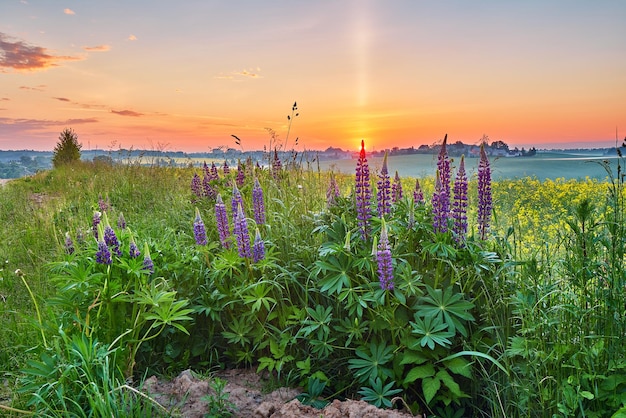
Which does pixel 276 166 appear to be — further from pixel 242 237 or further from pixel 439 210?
pixel 439 210

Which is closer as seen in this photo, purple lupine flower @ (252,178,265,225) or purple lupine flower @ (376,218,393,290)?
purple lupine flower @ (376,218,393,290)

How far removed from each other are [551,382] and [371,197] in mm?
1464

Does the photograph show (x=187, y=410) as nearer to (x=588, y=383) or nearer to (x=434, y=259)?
(x=434, y=259)

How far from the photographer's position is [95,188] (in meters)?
9.24

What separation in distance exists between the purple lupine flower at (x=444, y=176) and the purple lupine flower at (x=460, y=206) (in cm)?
7

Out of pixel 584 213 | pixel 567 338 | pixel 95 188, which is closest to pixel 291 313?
pixel 567 338

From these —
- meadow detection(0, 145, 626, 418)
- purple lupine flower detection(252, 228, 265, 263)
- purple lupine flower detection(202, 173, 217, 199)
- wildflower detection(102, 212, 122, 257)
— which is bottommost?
meadow detection(0, 145, 626, 418)

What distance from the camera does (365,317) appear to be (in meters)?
2.81

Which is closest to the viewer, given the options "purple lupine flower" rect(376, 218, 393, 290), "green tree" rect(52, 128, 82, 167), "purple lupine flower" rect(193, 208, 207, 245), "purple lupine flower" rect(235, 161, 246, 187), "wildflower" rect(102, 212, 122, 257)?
"purple lupine flower" rect(376, 218, 393, 290)

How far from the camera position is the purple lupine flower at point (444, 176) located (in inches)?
104

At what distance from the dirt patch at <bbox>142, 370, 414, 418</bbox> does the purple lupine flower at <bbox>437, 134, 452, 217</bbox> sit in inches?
Answer: 46.7

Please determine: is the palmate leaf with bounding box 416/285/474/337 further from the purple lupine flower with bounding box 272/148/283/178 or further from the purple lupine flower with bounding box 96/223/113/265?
the purple lupine flower with bounding box 272/148/283/178

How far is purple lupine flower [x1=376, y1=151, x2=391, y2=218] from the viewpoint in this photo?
2771 millimetres

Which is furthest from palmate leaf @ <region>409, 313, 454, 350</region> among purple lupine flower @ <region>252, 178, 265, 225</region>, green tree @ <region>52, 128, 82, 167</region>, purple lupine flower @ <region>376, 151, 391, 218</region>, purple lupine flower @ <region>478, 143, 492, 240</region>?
green tree @ <region>52, 128, 82, 167</region>
